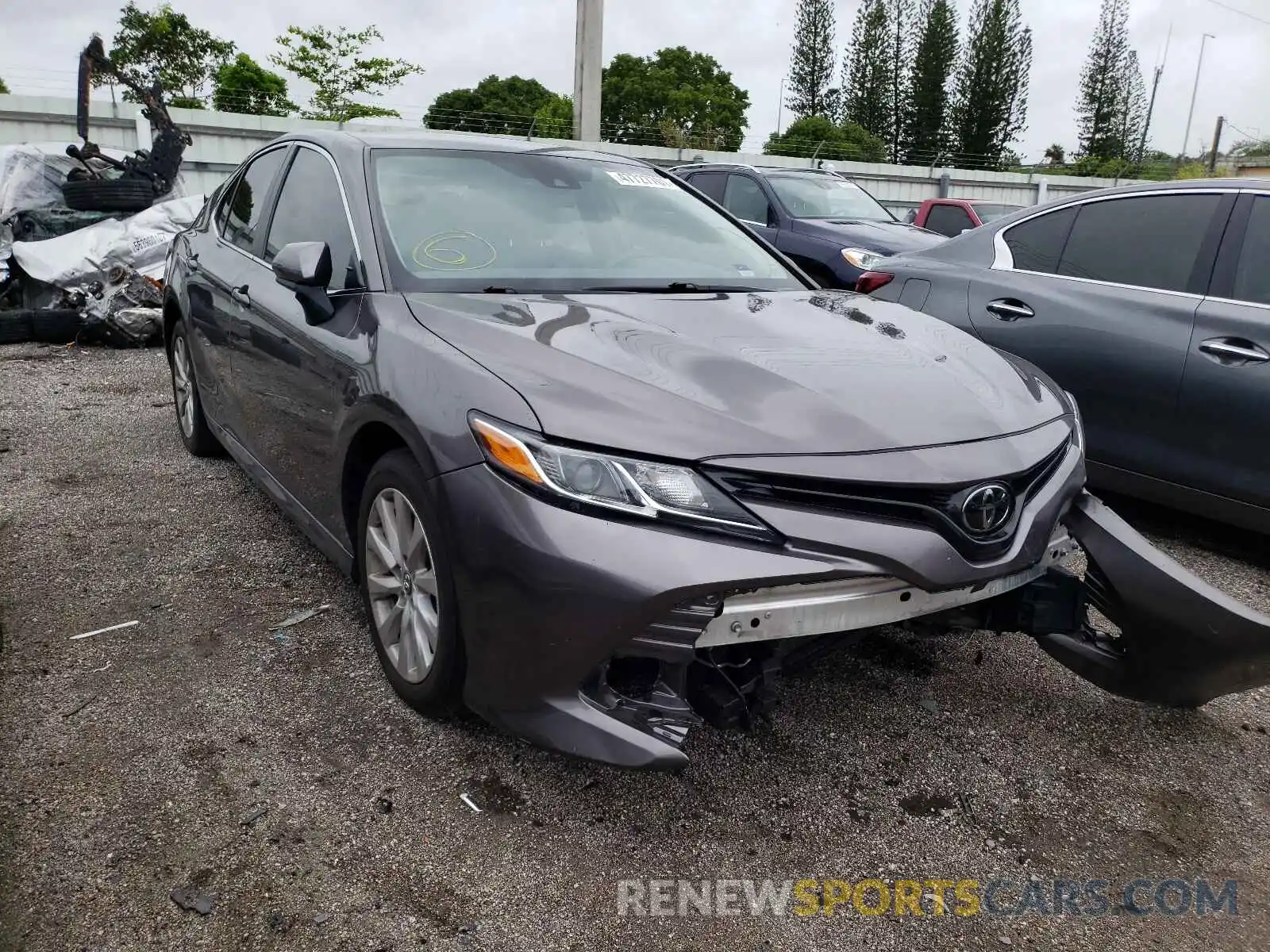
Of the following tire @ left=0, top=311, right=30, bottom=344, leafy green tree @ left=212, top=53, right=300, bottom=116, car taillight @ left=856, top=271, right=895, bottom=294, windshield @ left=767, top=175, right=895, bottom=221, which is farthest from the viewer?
leafy green tree @ left=212, top=53, right=300, bottom=116

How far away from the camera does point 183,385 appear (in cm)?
496

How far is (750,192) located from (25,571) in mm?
7815

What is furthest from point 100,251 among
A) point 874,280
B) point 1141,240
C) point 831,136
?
point 831,136

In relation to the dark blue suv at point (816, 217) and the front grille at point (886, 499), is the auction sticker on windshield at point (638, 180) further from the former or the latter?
the dark blue suv at point (816, 217)

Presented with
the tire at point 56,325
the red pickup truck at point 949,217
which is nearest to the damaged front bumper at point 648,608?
the tire at point 56,325

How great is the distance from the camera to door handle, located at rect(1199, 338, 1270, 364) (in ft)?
12.2

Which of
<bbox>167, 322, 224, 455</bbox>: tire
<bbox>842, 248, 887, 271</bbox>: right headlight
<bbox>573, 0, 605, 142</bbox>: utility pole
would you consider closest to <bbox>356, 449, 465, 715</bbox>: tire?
<bbox>167, 322, 224, 455</bbox>: tire

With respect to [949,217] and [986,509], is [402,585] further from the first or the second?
[949,217]

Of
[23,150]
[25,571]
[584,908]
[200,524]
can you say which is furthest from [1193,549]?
Answer: [23,150]

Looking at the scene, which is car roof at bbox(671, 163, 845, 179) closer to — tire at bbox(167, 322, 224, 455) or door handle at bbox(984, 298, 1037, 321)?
door handle at bbox(984, 298, 1037, 321)

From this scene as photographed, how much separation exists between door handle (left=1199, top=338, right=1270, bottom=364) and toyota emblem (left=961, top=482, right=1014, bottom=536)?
2.12 metres

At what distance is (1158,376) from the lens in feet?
13.1

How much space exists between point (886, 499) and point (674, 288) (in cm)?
128

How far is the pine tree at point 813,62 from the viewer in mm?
61625
